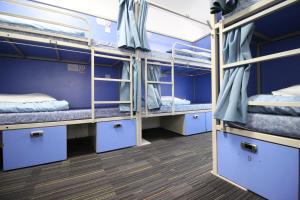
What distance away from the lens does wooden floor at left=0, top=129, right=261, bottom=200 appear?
1.05 m

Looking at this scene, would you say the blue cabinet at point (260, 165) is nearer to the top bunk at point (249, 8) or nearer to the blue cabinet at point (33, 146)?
the top bunk at point (249, 8)

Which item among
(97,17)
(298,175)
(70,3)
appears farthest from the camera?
(97,17)

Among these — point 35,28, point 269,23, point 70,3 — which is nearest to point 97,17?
point 70,3

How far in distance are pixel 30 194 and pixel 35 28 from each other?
1.59 meters

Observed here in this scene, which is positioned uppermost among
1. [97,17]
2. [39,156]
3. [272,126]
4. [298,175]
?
[97,17]

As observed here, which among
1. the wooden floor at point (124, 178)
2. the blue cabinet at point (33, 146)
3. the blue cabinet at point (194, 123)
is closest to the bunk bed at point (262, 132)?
the wooden floor at point (124, 178)

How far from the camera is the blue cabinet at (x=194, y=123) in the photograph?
8.52 ft

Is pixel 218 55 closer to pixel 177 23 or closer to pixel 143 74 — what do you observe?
pixel 143 74

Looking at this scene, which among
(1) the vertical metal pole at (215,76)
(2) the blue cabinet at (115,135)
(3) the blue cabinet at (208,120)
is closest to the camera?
(1) the vertical metal pole at (215,76)

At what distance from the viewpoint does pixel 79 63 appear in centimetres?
240

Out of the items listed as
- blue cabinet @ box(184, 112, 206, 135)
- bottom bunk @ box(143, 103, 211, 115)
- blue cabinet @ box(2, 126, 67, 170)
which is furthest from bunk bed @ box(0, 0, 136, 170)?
blue cabinet @ box(184, 112, 206, 135)

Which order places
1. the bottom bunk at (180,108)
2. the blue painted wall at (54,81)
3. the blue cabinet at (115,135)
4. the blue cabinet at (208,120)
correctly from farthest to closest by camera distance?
1. the blue cabinet at (208,120)
2. the bottom bunk at (180,108)
3. the blue painted wall at (54,81)
4. the blue cabinet at (115,135)

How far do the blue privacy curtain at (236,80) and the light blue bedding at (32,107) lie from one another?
175cm

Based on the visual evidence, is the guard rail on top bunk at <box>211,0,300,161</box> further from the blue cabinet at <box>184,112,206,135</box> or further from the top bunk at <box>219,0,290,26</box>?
the blue cabinet at <box>184,112,206,135</box>
